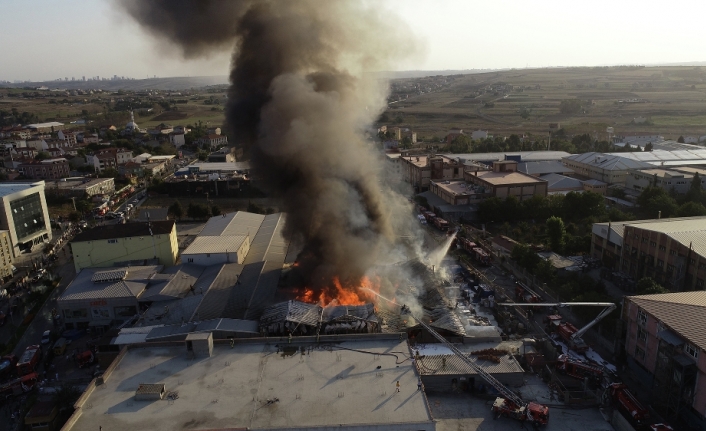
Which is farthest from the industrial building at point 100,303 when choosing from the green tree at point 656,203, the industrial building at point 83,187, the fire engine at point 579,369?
the green tree at point 656,203

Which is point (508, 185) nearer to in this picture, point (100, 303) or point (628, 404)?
point (628, 404)

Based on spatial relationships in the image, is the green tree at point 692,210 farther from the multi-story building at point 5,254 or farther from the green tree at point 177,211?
the multi-story building at point 5,254

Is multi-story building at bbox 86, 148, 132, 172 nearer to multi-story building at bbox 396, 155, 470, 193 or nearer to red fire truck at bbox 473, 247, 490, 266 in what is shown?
multi-story building at bbox 396, 155, 470, 193

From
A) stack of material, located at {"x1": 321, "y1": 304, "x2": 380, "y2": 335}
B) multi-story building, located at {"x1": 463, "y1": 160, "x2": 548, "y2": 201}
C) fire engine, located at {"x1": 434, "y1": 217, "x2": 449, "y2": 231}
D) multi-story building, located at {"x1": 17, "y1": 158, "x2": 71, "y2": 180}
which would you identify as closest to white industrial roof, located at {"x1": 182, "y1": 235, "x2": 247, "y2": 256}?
stack of material, located at {"x1": 321, "y1": 304, "x2": 380, "y2": 335}

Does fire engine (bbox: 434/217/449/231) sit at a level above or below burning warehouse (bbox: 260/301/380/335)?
below

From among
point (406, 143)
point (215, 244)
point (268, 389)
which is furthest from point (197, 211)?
point (406, 143)

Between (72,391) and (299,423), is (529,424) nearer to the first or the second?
(299,423)
